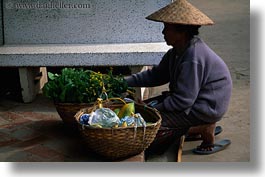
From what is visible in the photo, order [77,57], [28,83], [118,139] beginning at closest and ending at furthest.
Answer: [118,139]
[77,57]
[28,83]

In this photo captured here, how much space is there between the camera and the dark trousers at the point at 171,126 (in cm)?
374

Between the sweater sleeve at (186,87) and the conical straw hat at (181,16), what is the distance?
29cm

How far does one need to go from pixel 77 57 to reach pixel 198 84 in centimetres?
126

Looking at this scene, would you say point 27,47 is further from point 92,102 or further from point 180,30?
point 180,30

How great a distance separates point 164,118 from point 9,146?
3.57 feet

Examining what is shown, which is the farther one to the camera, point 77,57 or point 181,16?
point 77,57

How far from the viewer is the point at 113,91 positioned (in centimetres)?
388

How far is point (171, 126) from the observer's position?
3775 mm

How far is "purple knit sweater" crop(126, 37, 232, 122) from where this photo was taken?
3.62 metres

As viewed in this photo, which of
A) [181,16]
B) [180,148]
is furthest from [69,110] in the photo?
[181,16]

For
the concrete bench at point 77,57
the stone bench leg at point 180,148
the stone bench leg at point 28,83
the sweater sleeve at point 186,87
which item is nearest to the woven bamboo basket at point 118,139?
the sweater sleeve at point 186,87

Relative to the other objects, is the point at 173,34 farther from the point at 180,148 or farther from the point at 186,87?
the point at 180,148

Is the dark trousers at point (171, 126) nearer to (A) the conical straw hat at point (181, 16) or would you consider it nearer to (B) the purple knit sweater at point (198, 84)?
(B) the purple knit sweater at point (198, 84)

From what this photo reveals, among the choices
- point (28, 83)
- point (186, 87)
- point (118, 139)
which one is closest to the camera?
point (118, 139)
